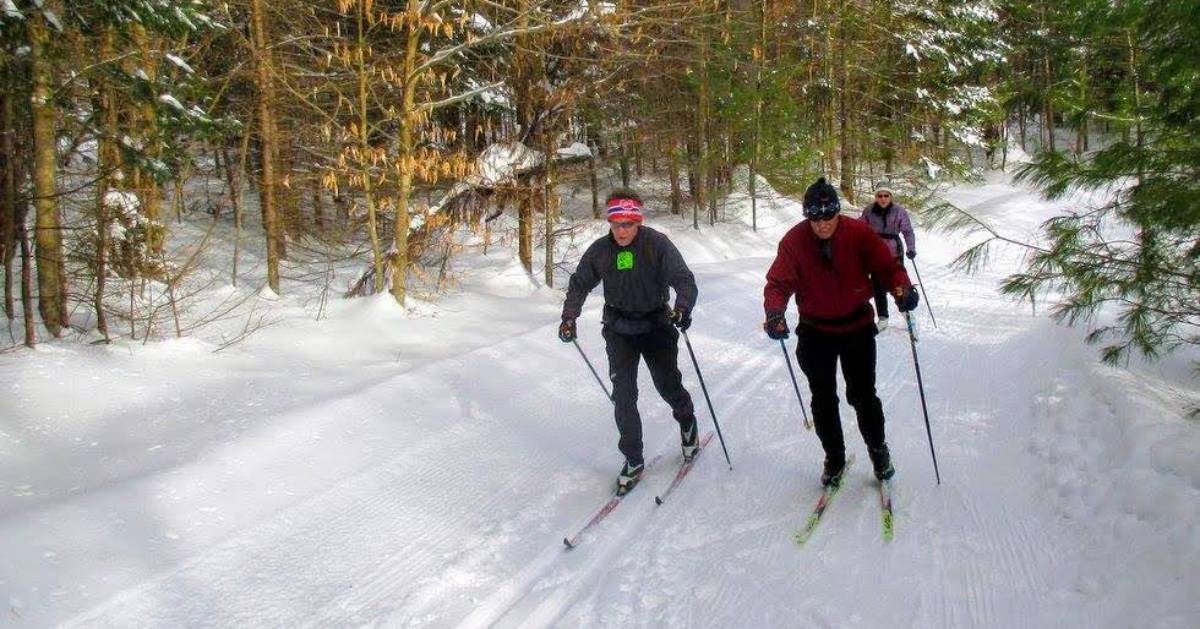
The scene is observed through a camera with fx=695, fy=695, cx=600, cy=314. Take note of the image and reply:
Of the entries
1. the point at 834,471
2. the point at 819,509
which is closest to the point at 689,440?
the point at 834,471

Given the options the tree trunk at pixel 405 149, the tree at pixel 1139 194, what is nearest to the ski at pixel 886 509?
the tree at pixel 1139 194

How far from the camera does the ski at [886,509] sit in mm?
3779

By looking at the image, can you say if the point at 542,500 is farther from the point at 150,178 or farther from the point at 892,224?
the point at 892,224

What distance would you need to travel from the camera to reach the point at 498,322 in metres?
10.4

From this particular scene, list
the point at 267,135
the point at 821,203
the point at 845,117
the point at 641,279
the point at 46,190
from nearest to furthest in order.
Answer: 1. the point at 821,203
2. the point at 641,279
3. the point at 46,190
4. the point at 267,135
5. the point at 845,117

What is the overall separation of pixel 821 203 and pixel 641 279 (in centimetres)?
122

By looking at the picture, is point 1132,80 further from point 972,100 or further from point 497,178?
point 972,100

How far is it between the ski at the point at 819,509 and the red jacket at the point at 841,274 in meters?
1.01

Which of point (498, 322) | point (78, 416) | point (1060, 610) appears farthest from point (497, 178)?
point (1060, 610)

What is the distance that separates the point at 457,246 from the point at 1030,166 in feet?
24.4

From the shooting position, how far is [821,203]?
3900 millimetres

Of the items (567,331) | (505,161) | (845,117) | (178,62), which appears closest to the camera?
(567,331)

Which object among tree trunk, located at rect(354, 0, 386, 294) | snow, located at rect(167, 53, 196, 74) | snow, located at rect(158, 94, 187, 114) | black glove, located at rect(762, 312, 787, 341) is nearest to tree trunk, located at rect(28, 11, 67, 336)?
snow, located at rect(158, 94, 187, 114)

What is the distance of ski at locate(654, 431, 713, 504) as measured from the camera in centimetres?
446
